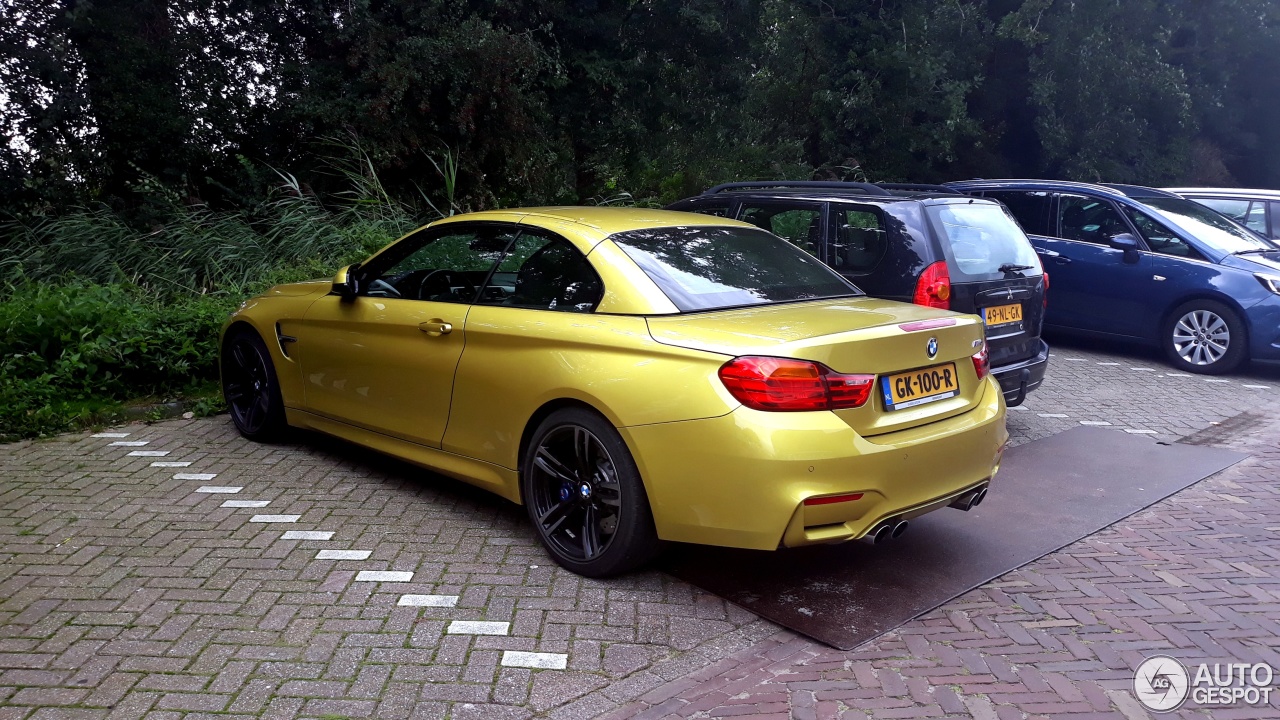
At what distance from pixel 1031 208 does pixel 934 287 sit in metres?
5.05

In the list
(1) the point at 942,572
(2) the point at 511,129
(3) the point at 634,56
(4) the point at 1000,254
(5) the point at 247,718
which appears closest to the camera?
(5) the point at 247,718

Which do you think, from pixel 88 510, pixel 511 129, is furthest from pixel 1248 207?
pixel 88 510

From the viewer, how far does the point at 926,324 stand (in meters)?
4.20

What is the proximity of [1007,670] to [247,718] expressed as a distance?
2554 mm

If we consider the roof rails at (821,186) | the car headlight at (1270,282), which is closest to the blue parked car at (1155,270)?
the car headlight at (1270,282)

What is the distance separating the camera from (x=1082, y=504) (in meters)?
5.45

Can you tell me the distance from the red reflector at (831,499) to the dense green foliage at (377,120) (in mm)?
5506

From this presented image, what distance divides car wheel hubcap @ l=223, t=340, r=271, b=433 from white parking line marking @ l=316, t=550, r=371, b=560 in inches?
78.0

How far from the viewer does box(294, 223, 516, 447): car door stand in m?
4.94

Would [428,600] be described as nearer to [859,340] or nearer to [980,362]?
[859,340]

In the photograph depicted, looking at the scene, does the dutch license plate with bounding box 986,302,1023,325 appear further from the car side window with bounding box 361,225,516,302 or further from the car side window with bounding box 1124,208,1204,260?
the car side window with bounding box 1124,208,1204,260

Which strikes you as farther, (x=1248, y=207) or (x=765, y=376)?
(x=1248, y=207)

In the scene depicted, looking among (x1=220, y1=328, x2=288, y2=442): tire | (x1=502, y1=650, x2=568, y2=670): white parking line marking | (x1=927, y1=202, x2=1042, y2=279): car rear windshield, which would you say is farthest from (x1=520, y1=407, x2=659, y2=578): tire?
(x1=927, y1=202, x2=1042, y2=279): car rear windshield

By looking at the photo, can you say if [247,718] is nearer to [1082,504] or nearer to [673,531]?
[673,531]
